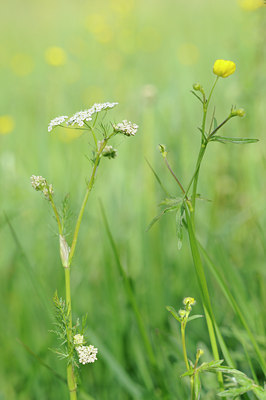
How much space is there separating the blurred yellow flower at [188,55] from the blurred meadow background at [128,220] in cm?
2

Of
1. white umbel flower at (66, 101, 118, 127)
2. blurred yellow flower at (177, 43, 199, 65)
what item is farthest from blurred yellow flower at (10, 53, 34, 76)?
white umbel flower at (66, 101, 118, 127)

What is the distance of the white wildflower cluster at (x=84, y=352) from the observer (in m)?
0.73

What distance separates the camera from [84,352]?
0.74 metres

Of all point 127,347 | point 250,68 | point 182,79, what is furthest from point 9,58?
point 127,347

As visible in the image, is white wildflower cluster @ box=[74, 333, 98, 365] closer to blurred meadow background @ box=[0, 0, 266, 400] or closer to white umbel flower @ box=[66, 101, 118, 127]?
blurred meadow background @ box=[0, 0, 266, 400]

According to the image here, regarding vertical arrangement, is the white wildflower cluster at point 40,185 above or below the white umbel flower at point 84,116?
below

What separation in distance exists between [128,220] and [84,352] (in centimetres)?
146

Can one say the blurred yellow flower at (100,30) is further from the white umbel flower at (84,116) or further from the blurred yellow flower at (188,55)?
the white umbel flower at (84,116)

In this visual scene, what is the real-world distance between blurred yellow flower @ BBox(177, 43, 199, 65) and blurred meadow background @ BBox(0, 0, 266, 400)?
23 mm

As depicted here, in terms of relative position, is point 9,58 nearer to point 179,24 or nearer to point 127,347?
point 179,24

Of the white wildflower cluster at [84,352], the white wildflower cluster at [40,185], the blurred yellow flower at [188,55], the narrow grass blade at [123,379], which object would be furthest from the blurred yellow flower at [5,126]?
the white wildflower cluster at [84,352]

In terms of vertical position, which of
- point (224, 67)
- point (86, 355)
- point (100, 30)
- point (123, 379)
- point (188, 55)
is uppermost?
point (100, 30)

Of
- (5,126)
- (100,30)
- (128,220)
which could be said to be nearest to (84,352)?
(128,220)

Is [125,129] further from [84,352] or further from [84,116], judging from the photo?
[84,352]
